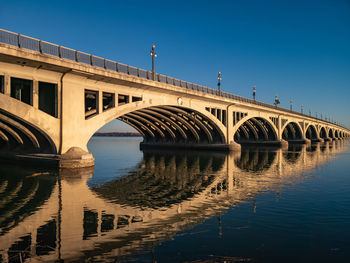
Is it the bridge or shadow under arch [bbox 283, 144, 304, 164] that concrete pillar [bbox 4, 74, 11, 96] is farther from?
shadow under arch [bbox 283, 144, 304, 164]

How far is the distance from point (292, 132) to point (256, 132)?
26529 millimetres

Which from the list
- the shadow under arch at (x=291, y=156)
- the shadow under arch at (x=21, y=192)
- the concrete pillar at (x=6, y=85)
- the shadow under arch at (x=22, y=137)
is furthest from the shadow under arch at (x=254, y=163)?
the concrete pillar at (x=6, y=85)

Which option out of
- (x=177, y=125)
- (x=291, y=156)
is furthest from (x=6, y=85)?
(x=291, y=156)

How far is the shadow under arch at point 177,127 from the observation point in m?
46.1

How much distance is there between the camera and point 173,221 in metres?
10.2

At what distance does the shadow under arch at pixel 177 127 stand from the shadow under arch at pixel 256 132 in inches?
858

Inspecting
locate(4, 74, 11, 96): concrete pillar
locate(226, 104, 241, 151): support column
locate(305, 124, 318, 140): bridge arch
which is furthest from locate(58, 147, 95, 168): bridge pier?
locate(305, 124, 318, 140): bridge arch

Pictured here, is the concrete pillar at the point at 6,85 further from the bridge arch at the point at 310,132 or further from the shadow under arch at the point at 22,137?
the bridge arch at the point at 310,132

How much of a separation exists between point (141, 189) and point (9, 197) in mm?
6742

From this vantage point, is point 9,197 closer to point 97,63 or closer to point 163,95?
point 97,63

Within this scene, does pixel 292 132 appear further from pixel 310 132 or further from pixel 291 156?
pixel 291 156

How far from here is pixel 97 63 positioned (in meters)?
25.5

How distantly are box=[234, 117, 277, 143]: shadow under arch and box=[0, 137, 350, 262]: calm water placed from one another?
2156 inches

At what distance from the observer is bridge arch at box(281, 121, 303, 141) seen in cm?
9256
